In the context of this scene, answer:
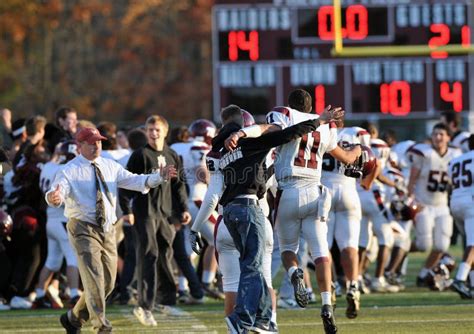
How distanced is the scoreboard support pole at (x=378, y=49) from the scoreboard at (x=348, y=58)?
0.34 metres

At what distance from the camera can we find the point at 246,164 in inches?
402

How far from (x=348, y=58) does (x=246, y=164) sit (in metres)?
15.8

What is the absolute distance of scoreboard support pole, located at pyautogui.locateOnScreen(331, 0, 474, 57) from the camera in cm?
2405

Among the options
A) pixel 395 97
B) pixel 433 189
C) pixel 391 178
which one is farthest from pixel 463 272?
pixel 395 97

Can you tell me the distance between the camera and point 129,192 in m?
12.9

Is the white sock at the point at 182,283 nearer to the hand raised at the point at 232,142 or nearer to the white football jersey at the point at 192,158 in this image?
the white football jersey at the point at 192,158

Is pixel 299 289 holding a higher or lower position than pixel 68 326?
higher

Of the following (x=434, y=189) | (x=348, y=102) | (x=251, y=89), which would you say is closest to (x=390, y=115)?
(x=348, y=102)

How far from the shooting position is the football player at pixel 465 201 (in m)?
14.0

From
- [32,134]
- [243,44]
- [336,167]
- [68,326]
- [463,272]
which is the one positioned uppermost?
[243,44]

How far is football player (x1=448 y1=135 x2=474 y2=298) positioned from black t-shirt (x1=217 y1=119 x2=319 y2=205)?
4259 millimetres

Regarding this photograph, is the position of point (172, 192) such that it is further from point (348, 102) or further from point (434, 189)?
point (348, 102)

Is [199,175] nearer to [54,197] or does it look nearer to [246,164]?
[54,197]

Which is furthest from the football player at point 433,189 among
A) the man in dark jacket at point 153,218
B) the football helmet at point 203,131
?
the man in dark jacket at point 153,218
